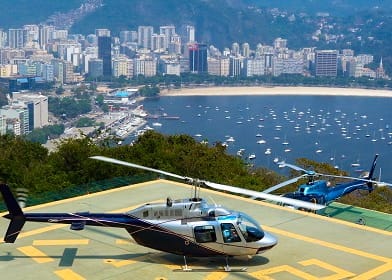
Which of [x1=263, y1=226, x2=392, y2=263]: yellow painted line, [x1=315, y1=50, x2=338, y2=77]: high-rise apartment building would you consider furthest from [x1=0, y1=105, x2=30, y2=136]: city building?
[x1=315, y1=50, x2=338, y2=77]: high-rise apartment building

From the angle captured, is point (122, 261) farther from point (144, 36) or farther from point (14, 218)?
point (144, 36)

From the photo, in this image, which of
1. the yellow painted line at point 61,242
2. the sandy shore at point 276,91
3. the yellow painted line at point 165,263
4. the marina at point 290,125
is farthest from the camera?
the sandy shore at point 276,91

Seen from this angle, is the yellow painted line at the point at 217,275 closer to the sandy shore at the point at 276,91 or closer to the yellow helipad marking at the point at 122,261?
the yellow helipad marking at the point at 122,261

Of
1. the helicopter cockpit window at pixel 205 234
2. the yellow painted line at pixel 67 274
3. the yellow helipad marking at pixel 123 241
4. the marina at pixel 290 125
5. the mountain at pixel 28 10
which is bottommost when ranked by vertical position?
the marina at pixel 290 125

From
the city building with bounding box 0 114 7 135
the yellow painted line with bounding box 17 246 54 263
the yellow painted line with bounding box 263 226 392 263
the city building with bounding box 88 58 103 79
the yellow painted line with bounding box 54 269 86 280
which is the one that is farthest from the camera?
the city building with bounding box 88 58 103 79

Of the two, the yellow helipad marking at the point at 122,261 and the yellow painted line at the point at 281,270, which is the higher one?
the yellow painted line at the point at 281,270

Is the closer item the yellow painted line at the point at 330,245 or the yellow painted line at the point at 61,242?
the yellow painted line at the point at 330,245

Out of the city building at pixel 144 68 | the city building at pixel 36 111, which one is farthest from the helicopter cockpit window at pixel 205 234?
the city building at pixel 144 68

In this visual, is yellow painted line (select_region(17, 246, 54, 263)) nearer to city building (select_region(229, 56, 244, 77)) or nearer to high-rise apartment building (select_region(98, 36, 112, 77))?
high-rise apartment building (select_region(98, 36, 112, 77))
